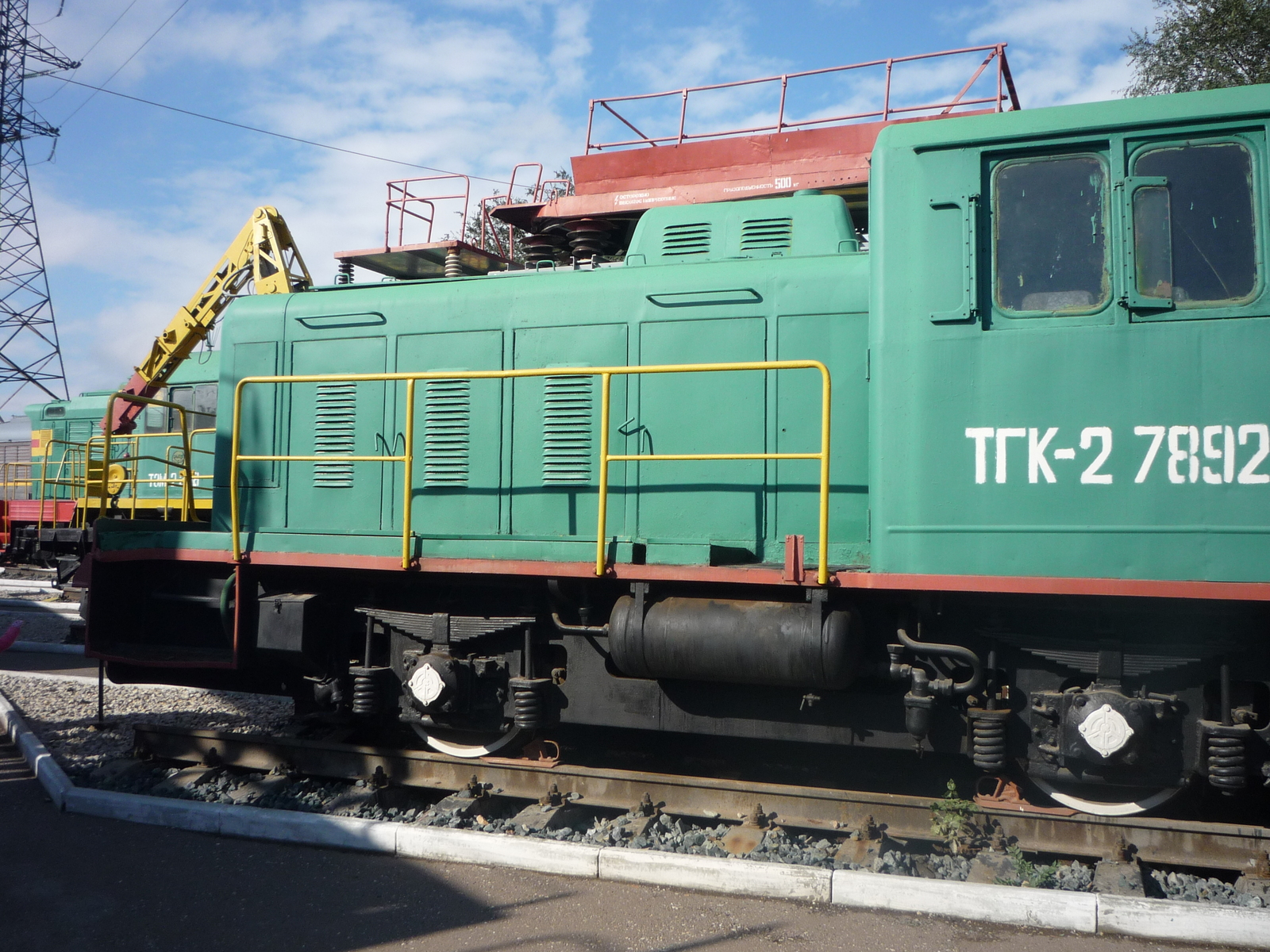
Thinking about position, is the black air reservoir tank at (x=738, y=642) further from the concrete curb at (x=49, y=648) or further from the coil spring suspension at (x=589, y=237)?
the concrete curb at (x=49, y=648)

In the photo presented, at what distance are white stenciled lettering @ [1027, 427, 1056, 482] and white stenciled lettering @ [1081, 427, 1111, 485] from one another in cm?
13

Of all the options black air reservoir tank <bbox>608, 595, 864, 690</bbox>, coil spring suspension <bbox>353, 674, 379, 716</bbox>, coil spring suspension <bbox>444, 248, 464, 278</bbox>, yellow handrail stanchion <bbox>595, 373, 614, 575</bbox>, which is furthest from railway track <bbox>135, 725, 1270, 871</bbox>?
coil spring suspension <bbox>444, 248, 464, 278</bbox>

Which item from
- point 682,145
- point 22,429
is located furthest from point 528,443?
point 22,429

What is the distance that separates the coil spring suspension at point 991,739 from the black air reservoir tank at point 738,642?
2.25 ft

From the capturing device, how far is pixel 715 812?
518 cm

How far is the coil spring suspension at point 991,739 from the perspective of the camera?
4.48 m

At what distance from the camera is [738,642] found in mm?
4746

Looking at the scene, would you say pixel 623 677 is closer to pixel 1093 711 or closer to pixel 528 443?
pixel 528 443

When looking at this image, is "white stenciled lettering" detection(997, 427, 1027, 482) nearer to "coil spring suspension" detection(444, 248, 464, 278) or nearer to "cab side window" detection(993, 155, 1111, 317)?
"cab side window" detection(993, 155, 1111, 317)

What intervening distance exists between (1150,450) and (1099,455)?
216mm

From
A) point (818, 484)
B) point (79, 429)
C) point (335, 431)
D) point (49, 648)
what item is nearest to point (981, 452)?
point (818, 484)

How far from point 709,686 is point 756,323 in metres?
2.27

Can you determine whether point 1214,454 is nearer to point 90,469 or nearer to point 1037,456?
point 1037,456

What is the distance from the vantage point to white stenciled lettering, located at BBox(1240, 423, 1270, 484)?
3.96 meters
